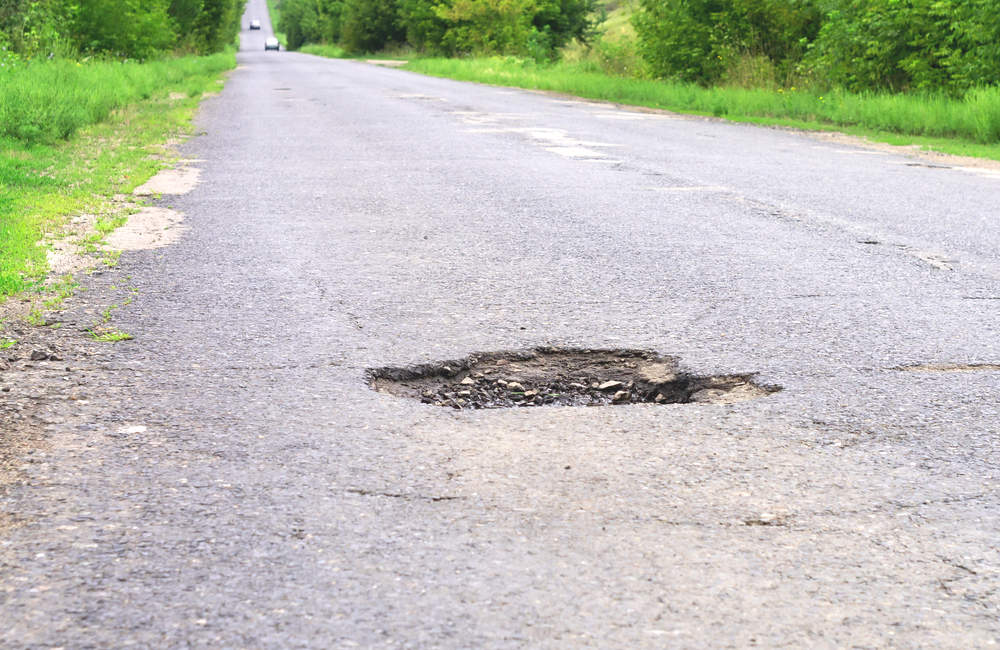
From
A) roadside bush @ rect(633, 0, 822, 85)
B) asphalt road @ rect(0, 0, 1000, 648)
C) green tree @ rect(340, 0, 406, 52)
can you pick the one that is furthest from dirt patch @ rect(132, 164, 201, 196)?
green tree @ rect(340, 0, 406, 52)

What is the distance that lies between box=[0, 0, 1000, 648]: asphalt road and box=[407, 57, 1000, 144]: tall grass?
782 centimetres

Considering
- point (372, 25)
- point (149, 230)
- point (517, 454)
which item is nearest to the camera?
point (517, 454)

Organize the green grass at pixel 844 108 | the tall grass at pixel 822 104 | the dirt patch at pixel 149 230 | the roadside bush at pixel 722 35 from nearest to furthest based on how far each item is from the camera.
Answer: the dirt patch at pixel 149 230 < the green grass at pixel 844 108 < the tall grass at pixel 822 104 < the roadside bush at pixel 722 35

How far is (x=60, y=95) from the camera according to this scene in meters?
13.6

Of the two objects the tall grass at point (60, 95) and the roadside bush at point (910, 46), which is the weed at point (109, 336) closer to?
the tall grass at point (60, 95)

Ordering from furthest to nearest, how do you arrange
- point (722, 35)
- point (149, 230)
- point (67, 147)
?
1. point (722, 35)
2. point (67, 147)
3. point (149, 230)

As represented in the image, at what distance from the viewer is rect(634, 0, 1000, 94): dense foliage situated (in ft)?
52.9

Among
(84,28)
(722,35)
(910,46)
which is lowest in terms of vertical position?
(84,28)

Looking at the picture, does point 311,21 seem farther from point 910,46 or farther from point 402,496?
point 402,496

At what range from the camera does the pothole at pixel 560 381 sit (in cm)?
402

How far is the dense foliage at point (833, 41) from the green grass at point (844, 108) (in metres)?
0.61

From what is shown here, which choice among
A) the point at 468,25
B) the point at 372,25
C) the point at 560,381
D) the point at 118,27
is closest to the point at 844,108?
the point at 560,381

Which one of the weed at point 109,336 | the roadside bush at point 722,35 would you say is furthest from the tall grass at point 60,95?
the roadside bush at point 722,35

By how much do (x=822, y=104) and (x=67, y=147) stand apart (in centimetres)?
1234
